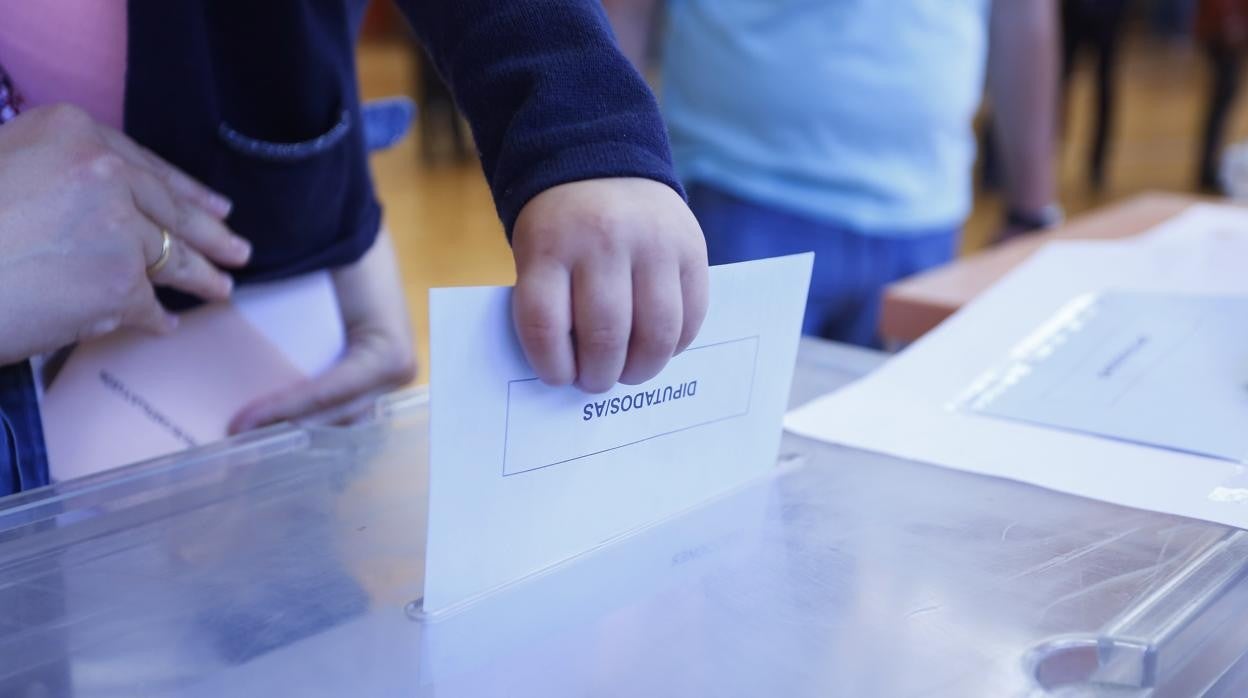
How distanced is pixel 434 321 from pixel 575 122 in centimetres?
10

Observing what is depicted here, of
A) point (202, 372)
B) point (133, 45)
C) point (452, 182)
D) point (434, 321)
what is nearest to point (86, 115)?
point (133, 45)

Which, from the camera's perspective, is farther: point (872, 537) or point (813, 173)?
point (813, 173)

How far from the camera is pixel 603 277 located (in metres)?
0.41

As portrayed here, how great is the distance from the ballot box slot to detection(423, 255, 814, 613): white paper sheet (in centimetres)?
17

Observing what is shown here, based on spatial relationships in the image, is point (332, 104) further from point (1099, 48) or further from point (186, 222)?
point (1099, 48)

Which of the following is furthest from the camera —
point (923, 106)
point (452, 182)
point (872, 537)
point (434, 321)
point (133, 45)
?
point (452, 182)

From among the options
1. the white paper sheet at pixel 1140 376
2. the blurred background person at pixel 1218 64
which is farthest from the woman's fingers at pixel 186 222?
the blurred background person at pixel 1218 64

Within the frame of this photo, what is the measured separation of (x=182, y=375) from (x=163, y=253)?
0.11 m

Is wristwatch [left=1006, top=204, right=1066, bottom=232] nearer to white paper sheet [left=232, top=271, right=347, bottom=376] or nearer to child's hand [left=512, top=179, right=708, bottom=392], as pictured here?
white paper sheet [left=232, top=271, right=347, bottom=376]

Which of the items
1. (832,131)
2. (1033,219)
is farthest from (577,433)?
(1033,219)

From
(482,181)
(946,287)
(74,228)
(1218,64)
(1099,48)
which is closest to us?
(74,228)

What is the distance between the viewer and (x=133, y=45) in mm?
610

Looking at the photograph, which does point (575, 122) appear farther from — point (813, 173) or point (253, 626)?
point (813, 173)

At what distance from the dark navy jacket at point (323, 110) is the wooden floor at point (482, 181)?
1109mm
